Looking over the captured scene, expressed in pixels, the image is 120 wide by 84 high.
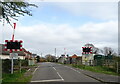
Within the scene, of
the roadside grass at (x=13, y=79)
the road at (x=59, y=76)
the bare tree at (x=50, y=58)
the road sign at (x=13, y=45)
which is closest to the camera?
the roadside grass at (x=13, y=79)

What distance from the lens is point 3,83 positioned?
13492 millimetres

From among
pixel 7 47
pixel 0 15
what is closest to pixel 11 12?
pixel 0 15

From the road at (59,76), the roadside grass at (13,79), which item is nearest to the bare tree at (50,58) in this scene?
the road at (59,76)

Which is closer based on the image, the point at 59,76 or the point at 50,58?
the point at 59,76

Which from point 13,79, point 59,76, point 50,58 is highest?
point 13,79

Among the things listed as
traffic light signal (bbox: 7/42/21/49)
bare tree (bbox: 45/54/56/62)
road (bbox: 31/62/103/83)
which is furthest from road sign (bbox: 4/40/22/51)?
bare tree (bbox: 45/54/56/62)

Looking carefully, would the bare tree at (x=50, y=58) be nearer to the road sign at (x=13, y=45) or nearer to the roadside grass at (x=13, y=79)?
the road sign at (x=13, y=45)

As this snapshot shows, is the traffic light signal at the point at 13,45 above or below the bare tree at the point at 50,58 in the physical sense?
above

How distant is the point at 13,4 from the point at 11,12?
73 cm

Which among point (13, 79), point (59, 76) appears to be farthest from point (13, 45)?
point (59, 76)

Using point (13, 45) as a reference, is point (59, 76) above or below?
below

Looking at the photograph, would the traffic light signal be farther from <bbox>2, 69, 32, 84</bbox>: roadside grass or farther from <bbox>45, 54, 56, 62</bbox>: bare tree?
<bbox>45, 54, 56, 62</bbox>: bare tree

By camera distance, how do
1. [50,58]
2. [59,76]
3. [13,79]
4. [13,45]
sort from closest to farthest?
[13,79], [13,45], [59,76], [50,58]

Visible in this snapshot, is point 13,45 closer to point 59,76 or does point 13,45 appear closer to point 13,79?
point 13,79
